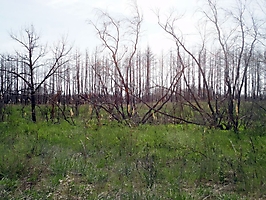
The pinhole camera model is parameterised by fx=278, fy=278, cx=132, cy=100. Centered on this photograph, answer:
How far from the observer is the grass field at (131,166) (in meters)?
5.09

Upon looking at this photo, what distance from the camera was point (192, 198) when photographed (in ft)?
15.7

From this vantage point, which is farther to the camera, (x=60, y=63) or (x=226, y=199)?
(x=60, y=63)

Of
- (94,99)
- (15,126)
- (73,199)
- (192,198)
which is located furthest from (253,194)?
(94,99)

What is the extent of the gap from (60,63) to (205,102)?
9.22 metres

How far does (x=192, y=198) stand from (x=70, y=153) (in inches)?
164

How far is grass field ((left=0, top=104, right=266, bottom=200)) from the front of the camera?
5094mm

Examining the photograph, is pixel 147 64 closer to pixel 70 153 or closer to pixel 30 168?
pixel 70 153

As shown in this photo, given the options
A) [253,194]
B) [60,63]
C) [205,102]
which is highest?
[60,63]

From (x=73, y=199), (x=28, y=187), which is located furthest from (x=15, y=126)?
(x=73, y=199)

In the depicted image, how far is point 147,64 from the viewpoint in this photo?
25297mm

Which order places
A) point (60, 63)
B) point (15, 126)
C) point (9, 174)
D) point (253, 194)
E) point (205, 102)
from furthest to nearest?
point (60, 63) → point (205, 102) → point (15, 126) → point (9, 174) → point (253, 194)

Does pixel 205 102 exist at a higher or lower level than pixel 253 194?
higher

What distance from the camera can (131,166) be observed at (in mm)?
6613

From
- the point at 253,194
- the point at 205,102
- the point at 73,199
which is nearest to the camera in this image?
the point at 73,199
